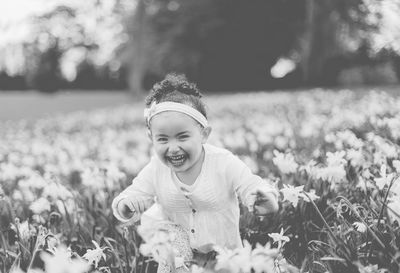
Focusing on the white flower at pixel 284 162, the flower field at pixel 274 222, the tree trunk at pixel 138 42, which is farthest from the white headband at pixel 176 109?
the tree trunk at pixel 138 42

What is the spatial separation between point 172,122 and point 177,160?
0.20 meters

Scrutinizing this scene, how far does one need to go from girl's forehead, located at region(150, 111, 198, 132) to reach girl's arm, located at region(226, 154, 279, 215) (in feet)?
1.05

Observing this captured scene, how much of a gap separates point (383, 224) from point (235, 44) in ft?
113

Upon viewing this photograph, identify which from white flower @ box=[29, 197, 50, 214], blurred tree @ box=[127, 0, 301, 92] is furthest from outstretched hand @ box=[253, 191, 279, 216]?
blurred tree @ box=[127, 0, 301, 92]

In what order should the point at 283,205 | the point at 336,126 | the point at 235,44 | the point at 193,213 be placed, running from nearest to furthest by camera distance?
the point at 193,213 → the point at 283,205 → the point at 336,126 → the point at 235,44

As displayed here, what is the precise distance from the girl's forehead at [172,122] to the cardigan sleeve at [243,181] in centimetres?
31

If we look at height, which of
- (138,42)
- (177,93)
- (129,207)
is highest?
(138,42)

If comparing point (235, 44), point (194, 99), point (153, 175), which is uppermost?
point (235, 44)

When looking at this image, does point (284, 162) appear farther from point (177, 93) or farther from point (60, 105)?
point (60, 105)

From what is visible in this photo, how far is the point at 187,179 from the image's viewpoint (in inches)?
108

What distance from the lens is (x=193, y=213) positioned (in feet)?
8.95

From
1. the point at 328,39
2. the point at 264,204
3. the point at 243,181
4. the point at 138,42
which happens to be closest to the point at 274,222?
the point at 243,181

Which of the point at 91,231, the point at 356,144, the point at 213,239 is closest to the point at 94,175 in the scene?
the point at 91,231

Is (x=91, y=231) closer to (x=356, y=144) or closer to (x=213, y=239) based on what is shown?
(x=213, y=239)
